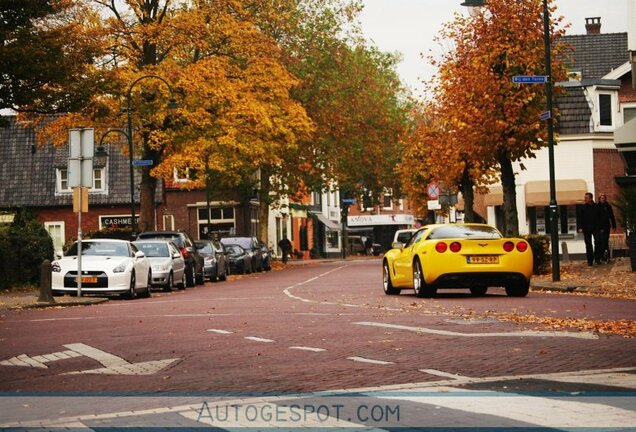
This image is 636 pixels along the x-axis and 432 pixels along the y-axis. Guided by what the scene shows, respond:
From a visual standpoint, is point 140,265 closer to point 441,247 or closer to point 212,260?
point 441,247

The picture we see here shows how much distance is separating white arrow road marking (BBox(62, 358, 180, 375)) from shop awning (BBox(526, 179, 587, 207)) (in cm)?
5087

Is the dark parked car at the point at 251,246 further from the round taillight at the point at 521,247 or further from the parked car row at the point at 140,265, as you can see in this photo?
the round taillight at the point at 521,247

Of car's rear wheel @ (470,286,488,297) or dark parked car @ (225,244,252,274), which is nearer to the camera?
car's rear wheel @ (470,286,488,297)

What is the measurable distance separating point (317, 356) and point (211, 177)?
5232 cm

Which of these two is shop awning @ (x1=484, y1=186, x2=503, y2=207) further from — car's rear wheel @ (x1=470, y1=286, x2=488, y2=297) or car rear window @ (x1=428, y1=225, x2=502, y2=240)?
car rear window @ (x1=428, y1=225, x2=502, y2=240)


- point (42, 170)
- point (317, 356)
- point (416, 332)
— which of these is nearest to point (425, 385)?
point (317, 356)

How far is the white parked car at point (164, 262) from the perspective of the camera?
121 feet

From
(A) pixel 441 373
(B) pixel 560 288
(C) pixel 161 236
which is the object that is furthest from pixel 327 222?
(A) pixel 441 373

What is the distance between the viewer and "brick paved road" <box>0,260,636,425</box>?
11.1m

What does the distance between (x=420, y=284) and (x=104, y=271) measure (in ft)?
29.9

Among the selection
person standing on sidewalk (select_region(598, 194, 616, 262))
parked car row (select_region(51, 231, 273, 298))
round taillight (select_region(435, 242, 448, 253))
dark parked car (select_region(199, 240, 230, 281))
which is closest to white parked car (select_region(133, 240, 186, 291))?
parked car row (select_region(51, 231, 273, 298))

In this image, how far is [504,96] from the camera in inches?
1559

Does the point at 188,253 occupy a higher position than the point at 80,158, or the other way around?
the point at 80,158

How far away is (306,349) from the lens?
14.1 meters
